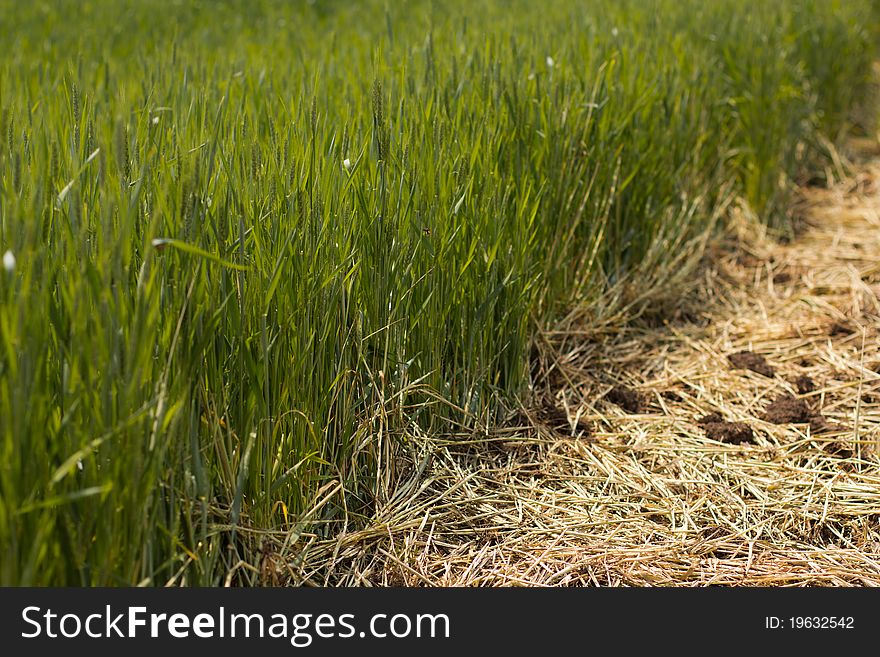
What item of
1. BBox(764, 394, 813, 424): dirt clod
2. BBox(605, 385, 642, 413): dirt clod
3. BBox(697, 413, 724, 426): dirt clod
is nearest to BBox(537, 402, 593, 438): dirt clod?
BBox(605, 385, 642, 413): dirt clod

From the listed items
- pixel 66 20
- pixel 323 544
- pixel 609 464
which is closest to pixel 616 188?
pixel 609 464

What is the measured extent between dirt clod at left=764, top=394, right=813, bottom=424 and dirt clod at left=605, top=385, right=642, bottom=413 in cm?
32

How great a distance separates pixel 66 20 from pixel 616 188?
157 inches

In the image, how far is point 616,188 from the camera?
2707 mm

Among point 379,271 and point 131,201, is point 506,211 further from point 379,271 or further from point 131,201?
point 131,201

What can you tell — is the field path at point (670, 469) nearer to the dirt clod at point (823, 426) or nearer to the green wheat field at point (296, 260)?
the dirt clod at point (823, 426)

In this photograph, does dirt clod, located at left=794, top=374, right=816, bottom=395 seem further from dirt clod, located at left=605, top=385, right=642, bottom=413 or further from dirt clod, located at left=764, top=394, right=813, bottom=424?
dirt clod, located at left=605, top=385, right=642, bottom=413

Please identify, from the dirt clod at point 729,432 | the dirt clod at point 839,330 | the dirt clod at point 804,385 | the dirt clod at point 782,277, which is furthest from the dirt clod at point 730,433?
the dirt clod at point 782,277

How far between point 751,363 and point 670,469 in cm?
65

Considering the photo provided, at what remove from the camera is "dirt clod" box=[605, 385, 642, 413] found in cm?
232

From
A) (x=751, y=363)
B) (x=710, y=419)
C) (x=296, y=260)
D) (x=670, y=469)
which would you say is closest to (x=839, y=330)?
(x=751, y=363)

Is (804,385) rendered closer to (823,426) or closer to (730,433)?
(823,426)

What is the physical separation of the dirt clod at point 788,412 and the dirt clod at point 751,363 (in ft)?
0.60

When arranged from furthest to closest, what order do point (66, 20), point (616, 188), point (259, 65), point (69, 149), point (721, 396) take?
point (66, 20)
point (259, 65)
point (616, 188)
point (721, 396)
point (69, 149)
